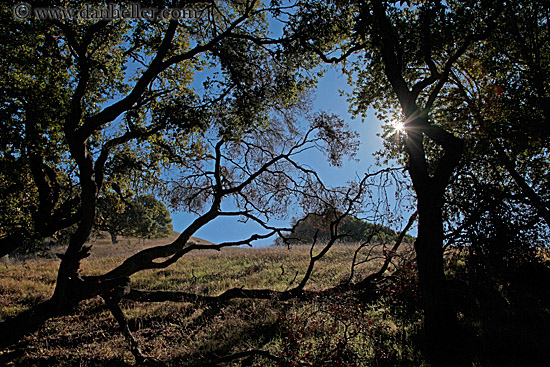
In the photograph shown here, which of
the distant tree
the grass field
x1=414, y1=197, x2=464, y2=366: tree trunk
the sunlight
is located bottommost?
the grass field

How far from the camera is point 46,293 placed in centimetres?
1344

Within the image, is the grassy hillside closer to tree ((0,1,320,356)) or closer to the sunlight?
tree ((0,1,320,356))

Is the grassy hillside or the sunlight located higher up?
the sunlight

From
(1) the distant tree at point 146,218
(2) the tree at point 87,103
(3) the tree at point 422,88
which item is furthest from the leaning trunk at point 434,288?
(1) the distant tree at point 146,218

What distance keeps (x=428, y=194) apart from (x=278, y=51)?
653 cm

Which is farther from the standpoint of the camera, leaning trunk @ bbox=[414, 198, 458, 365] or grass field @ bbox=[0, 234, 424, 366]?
grass field @ bbox=[0, 234, 424, 366]

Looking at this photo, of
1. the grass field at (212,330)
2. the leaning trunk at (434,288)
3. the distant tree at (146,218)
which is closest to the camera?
the leaning trunk at (434,288)

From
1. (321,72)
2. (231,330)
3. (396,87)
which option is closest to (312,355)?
(231,330)

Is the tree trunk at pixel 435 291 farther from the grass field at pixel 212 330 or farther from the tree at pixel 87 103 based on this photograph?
the tree at pixel 87 103

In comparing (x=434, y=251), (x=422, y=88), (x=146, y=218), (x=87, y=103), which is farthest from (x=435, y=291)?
(x=146, y=218)

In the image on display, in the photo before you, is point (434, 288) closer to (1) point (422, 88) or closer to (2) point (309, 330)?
(2) point (309, 330)

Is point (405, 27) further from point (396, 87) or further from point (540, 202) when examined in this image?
point (540, 202)

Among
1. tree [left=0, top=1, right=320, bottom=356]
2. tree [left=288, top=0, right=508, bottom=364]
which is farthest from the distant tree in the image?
tree [left=288, top=0, right=508, bottom=364]

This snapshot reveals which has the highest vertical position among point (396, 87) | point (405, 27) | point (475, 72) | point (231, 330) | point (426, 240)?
point (475, 72)
